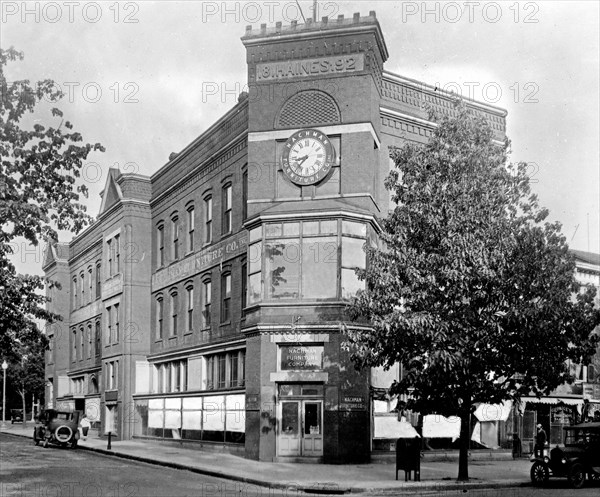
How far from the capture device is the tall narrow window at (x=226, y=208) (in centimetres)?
3353

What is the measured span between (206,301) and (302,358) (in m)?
9.96

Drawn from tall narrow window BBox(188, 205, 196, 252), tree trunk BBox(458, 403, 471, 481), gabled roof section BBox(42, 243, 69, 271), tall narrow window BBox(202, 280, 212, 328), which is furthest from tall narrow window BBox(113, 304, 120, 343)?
tree trunk BBox(458, 403, 471, 481)

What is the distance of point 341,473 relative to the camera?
22781mm

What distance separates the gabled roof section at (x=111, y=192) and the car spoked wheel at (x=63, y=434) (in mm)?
12499

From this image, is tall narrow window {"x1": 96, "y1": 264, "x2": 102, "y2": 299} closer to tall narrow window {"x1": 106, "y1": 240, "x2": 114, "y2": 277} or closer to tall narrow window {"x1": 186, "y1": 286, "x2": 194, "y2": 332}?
tall narrow window {"x1": 106, "y1": 240, "x2": 114, "y2": 277}

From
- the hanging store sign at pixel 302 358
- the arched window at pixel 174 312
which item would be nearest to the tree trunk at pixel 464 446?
the hanging store sign at pixel 302 358

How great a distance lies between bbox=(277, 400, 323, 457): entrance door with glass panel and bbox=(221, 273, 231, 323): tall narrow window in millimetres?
7322

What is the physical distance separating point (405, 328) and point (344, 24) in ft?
40.5

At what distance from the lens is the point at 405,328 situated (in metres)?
20.6

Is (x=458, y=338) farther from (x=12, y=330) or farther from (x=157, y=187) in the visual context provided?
(x=157, y=187)

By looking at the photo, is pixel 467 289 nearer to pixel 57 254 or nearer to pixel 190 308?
pixel 190 308

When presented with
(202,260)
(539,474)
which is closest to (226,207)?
(202,260)

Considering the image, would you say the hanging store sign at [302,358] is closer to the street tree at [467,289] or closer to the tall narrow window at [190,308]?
the street tree at [467,289]

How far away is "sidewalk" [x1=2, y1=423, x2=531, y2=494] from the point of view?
65.6 ft
